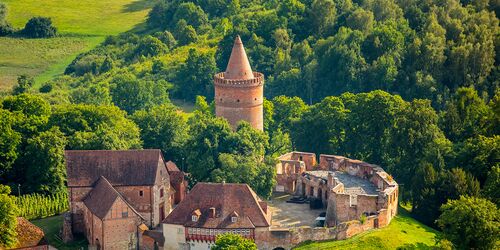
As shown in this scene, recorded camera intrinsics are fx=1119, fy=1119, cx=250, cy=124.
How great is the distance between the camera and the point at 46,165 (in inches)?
3944

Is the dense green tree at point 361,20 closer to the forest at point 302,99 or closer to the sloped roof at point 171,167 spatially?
the forest at point 302,99

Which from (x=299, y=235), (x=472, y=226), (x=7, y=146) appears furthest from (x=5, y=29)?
(x=472, y=226)

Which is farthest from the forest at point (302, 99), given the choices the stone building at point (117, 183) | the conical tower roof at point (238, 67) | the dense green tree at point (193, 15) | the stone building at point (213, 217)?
the stone building at point (117, 183)

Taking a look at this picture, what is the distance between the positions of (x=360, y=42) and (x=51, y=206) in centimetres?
4830

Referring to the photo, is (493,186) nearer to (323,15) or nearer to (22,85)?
(323,15)

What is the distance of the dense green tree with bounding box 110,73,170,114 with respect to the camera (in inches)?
5187

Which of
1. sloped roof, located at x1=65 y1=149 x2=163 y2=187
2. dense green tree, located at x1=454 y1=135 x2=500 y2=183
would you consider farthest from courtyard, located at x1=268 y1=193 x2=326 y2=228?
dense green tree, located at x1=454 y1=135 x2=500 y2=183

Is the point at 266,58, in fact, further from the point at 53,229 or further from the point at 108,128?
the point at 53,229

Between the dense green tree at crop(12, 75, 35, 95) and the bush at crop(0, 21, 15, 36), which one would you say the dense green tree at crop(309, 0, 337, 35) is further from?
the bush at crop(0, 21, 15, 36)

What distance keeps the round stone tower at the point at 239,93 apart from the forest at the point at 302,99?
7.21ft

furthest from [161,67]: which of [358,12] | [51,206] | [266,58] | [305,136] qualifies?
[51,206]

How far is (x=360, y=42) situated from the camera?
13200 centimetres

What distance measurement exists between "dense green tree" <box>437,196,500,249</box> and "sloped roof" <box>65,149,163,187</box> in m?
25.3

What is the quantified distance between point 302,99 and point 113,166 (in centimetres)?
4536
